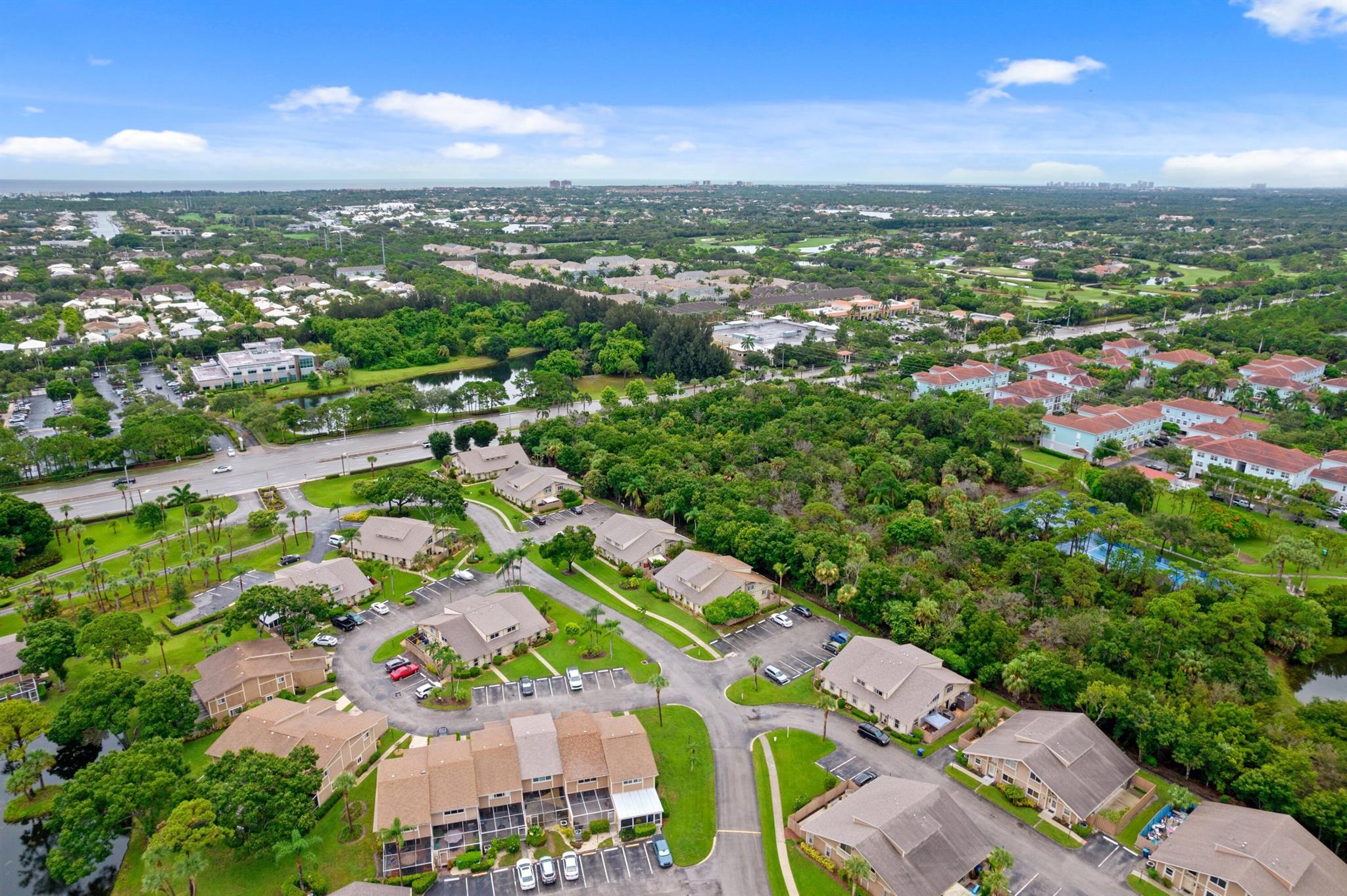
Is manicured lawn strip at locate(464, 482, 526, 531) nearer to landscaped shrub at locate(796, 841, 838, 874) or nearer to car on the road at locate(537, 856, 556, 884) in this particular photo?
car on the road at locate(537, 856, 556, 884)

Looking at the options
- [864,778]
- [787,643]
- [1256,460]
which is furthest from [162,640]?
[1256,460]

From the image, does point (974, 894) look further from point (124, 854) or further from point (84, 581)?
point (84, 581)

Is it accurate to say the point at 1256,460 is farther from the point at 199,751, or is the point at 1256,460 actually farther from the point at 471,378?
the point at 471,378

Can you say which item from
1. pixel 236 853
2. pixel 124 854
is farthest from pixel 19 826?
pixel 236 853

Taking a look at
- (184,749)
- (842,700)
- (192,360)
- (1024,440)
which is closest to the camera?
(184,749)

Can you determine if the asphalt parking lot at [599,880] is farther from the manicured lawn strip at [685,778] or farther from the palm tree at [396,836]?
the palm tree at [396,836]

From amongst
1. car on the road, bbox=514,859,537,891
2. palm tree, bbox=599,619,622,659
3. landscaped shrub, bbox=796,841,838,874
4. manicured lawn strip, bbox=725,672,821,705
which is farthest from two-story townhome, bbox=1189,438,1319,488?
car on the road, bbox=514,859,537,891
